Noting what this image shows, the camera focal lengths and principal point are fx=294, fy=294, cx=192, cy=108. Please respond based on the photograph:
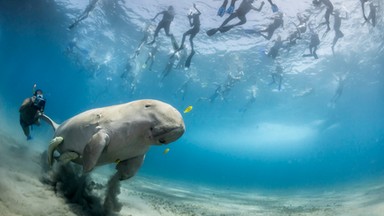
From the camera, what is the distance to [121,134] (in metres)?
3.88

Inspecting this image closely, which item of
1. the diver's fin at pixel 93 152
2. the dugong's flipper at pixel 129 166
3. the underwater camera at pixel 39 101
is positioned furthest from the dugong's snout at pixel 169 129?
the underwater camera at pixel 39 101

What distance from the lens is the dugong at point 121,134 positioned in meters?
3.58

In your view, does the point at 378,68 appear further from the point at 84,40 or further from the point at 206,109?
the point at 84,40

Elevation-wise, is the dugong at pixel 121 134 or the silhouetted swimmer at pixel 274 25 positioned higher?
the silhouetted swimmer at pixel 274 25

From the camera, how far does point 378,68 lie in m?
29.7

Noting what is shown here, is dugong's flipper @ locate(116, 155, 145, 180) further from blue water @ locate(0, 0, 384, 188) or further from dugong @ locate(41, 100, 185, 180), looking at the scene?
blue water @ locate(0, 0, 384, 188)

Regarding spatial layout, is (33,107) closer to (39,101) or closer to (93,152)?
(39,101)

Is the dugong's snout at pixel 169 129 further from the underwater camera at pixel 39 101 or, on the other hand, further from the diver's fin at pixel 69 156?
the underwater camera at pixel 39 101

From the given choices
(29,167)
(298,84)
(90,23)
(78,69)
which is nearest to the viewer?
(29,167)

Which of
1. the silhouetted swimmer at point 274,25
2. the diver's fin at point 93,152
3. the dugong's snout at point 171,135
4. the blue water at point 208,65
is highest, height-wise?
the blue water at point 208,65

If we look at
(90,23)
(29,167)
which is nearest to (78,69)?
(90,23)

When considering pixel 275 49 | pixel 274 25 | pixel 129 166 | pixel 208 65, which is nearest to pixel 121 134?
pixel 129 166

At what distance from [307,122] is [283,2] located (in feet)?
125

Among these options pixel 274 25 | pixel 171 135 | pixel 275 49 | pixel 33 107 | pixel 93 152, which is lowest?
pixel 93 152
